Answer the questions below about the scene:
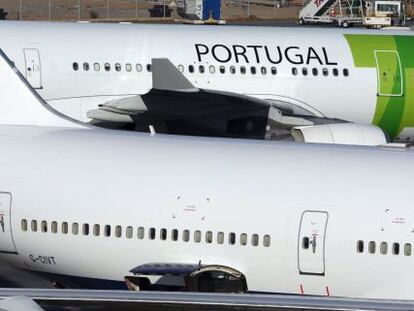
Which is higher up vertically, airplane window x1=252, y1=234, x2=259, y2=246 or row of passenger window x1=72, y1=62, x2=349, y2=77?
row of passenger window x1=72, y1=62, x2=349, y2=77

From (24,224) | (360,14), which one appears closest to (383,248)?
(24,224)

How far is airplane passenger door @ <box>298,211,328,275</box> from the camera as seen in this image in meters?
14.1

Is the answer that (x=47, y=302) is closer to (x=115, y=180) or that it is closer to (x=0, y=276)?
(x=115, y=180)

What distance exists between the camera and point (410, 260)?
1398cm

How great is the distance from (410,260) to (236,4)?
255 ft

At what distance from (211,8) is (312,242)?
54292mm

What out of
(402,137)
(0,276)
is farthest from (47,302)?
(402,137)

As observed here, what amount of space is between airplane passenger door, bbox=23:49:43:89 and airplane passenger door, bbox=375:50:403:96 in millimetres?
7919

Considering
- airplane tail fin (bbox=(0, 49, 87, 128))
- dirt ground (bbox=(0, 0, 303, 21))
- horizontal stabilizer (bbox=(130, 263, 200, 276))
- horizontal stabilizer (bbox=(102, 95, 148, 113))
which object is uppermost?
airplane tail fin (bbox=(0, 49, 87, 128))

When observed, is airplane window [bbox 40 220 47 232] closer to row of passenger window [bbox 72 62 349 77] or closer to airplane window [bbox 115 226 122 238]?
airplane window [bbox 115 226 122 238]

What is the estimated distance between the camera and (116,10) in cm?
8106

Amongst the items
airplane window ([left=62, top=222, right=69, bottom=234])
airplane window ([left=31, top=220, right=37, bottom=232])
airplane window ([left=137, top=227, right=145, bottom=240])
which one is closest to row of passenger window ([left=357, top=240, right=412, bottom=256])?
airplane window ([left=137, top=227, right=145, bottom=240])

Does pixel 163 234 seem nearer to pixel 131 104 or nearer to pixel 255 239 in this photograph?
pixel 255 239

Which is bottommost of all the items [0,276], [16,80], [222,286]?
[0,276]
